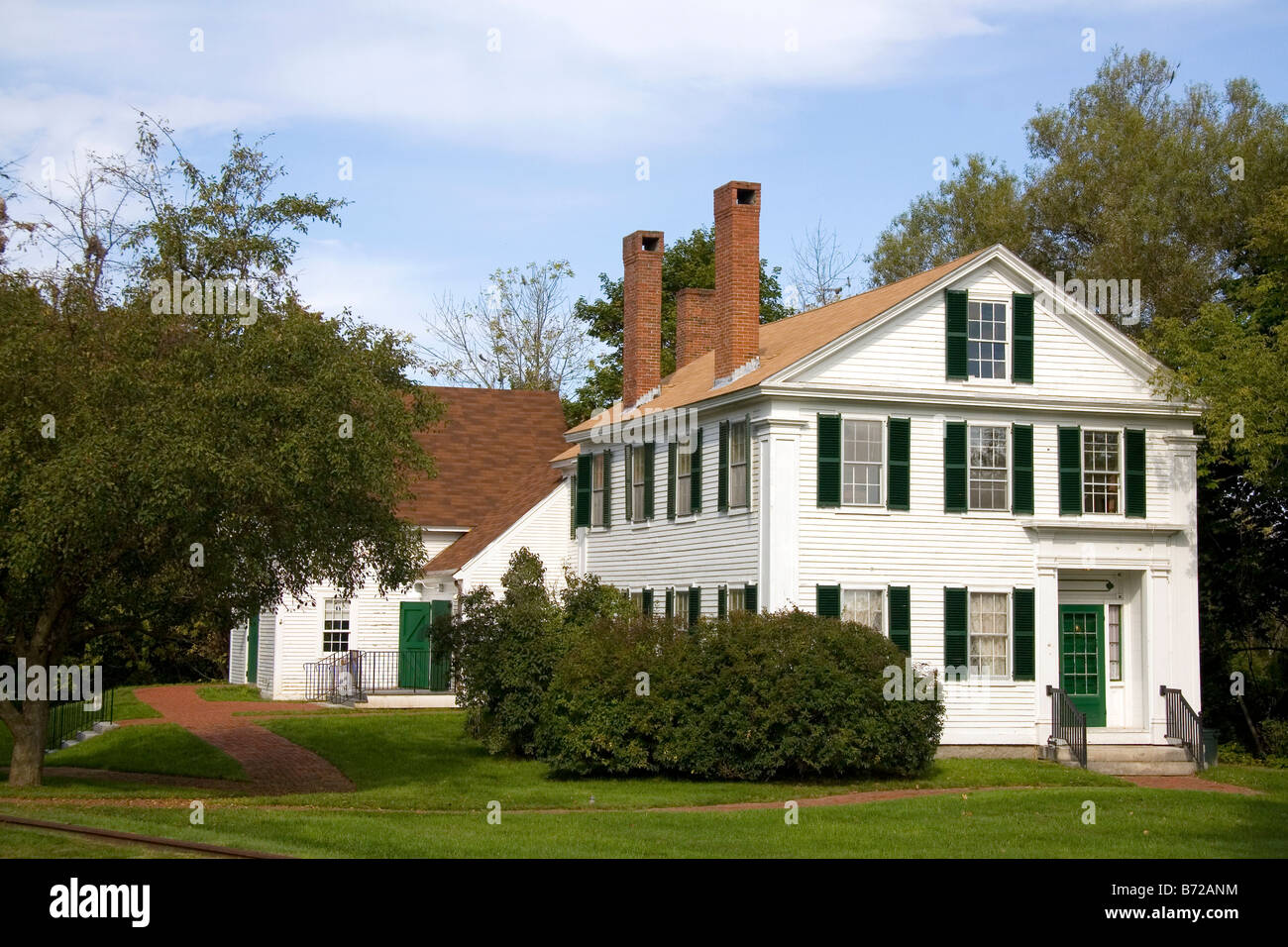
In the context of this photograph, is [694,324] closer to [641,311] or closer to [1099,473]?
[641,311]

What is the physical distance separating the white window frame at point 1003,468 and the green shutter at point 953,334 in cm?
93

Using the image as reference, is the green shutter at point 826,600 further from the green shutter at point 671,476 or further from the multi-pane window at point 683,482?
the green shutter at point 671,476

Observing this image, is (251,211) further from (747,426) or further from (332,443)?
(332,443)

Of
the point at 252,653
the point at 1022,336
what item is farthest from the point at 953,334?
the point at 252,653

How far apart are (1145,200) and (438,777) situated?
29.1m

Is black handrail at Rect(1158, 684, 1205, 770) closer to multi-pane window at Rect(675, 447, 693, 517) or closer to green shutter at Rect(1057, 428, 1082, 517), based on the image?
green shutter at Rect(1057, 428, 1082, 517)

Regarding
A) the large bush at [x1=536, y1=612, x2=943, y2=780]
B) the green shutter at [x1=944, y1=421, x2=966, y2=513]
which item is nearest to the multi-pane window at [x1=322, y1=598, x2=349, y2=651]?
the large bush at [x1=536, y1=612, x2=943, y2=780]

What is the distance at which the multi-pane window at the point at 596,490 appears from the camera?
1275 inches

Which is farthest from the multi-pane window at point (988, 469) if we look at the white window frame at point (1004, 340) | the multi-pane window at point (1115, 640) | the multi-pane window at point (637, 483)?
the multi-pane window at point (637, 483)

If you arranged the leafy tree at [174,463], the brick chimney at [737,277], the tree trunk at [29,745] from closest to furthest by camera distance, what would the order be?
the leafy tree at [174,463] < the tree trunk at [29,745] < the brick chimney at [737,277]

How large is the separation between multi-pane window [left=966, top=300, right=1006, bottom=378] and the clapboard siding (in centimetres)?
424

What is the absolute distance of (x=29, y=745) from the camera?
20.8 m

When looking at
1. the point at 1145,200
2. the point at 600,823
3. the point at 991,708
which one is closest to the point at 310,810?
the point at 600,823
